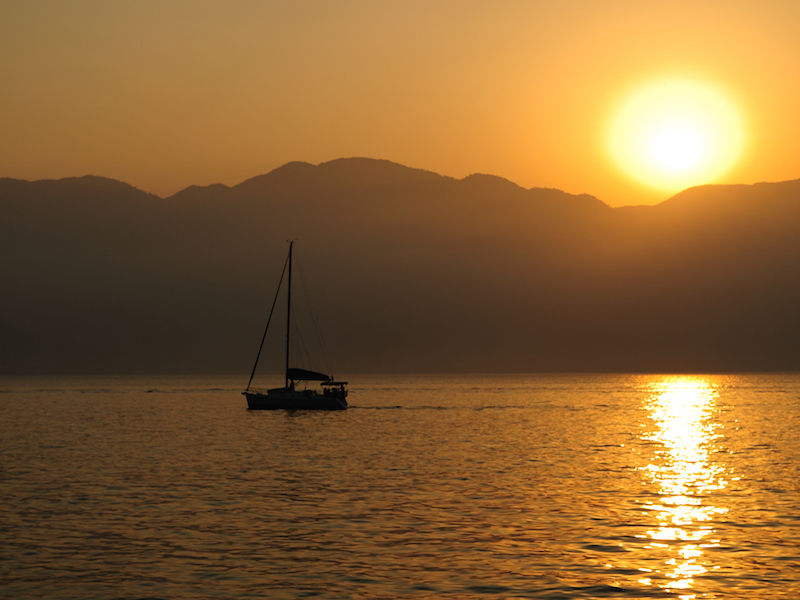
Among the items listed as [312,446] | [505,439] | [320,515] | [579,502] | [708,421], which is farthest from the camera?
[708,421]

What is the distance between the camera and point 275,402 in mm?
114562

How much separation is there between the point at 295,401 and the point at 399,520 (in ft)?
265

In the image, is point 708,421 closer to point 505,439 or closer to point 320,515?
point 505,439

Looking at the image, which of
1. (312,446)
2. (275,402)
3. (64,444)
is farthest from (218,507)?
(275,402)

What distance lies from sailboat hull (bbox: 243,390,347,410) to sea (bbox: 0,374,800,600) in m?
41.7

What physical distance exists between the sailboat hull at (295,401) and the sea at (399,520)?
41.7 m

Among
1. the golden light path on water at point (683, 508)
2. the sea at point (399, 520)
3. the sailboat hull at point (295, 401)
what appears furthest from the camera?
the sailboat hull at point (295, 401)

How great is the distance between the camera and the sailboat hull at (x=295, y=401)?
113 meters

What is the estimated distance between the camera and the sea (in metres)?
24.2

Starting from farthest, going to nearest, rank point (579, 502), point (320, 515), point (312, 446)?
point (312, 446) < point (579, 502) < point (320, 515)

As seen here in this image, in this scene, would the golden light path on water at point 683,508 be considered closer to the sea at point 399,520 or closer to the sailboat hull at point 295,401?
the sea at point 399,520

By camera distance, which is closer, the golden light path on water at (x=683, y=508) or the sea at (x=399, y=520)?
the sea at (x=399, y=520)

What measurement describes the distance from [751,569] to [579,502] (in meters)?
12.9

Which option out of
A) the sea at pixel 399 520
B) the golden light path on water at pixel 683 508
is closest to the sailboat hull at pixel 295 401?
the sea at pixel 399 520
